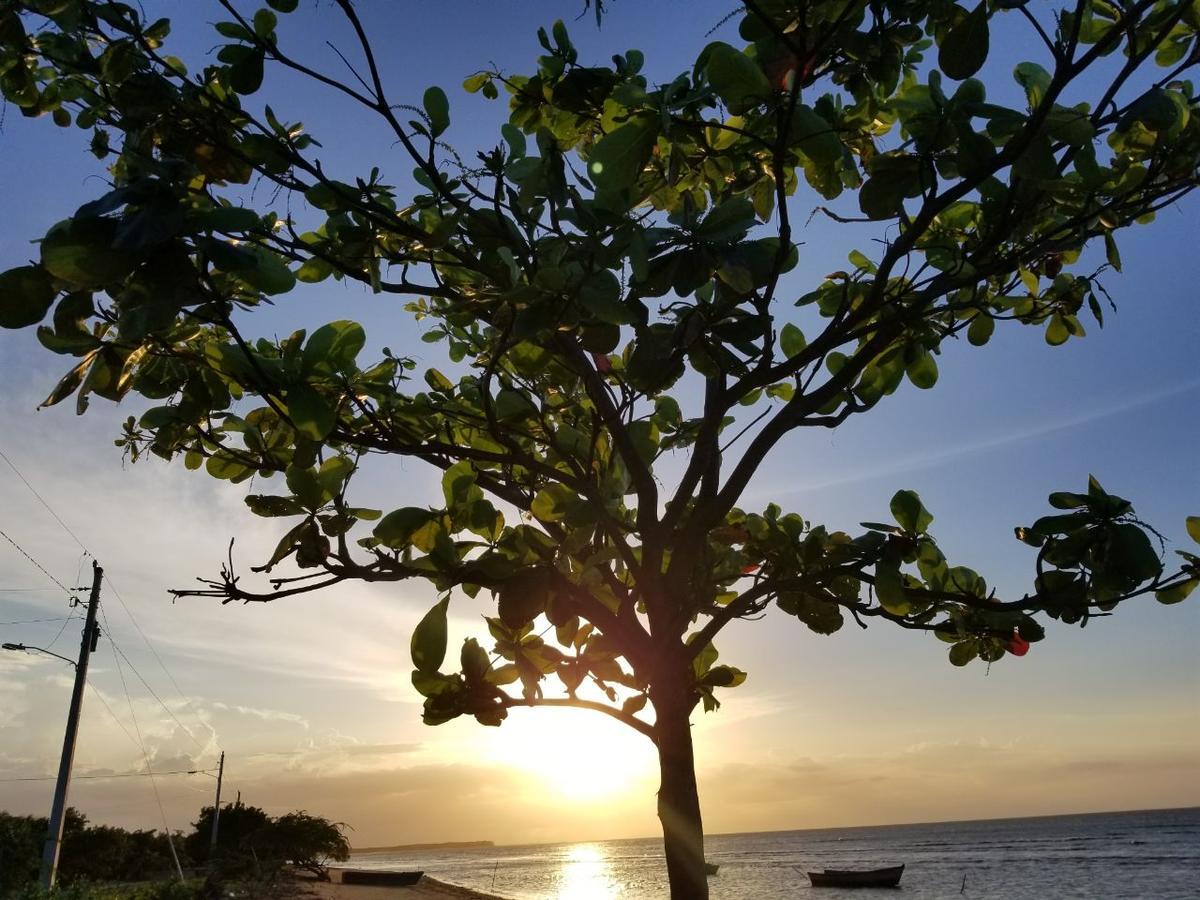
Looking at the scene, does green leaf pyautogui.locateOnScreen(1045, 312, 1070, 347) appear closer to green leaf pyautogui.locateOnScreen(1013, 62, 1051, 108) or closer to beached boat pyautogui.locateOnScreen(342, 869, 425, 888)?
green leaf pyautogui.locateOnScreen(1013, 62, 1051, 108)

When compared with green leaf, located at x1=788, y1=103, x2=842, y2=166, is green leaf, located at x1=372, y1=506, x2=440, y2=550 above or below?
below

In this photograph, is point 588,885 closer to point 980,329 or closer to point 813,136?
point 980,329

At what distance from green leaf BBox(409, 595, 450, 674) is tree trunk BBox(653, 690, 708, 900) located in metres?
0.58

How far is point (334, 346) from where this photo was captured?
4.67 ft

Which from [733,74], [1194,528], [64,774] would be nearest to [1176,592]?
[1194,528]

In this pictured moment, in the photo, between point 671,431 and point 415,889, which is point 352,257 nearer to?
point 671,431

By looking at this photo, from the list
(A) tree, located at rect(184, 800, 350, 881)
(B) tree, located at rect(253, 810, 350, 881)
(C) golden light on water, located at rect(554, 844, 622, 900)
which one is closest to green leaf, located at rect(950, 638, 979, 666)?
(A) tree, located at rect(184, 800, 350, 881)

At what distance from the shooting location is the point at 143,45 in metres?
1.61

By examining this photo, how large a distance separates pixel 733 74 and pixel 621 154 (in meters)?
0.20

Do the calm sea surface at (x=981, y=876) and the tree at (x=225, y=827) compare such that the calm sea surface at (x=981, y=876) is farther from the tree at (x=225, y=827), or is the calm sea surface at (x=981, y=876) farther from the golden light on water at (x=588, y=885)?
the tree at (x=225, y=827)

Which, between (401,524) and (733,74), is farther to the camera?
(401,524)

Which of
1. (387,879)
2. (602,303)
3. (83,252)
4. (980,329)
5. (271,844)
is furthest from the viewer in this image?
(387,879)

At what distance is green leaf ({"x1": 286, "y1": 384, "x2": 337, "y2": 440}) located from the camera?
1.28 m

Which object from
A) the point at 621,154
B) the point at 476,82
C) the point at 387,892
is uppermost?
the point at 476,82
